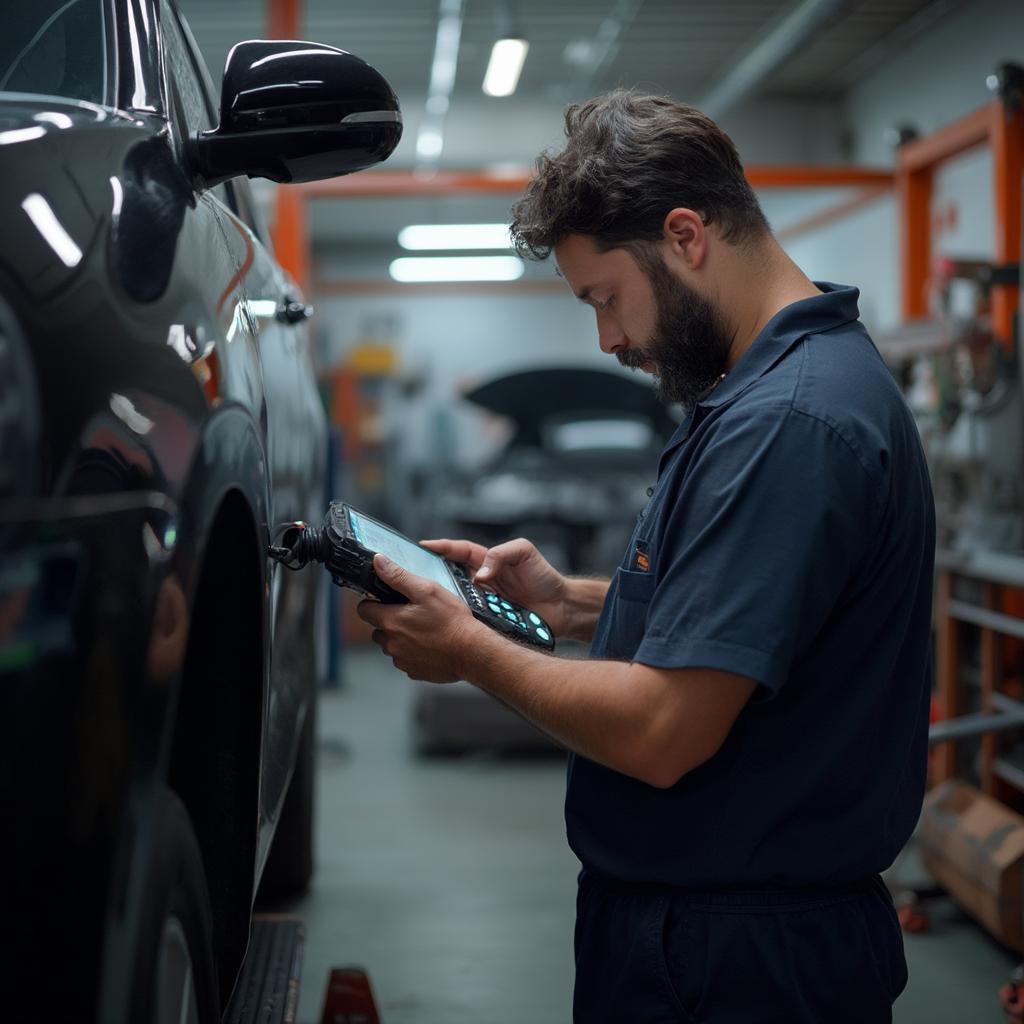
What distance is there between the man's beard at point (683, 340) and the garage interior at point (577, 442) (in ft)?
1.29

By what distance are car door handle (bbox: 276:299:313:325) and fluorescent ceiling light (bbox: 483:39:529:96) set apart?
17.0 ft

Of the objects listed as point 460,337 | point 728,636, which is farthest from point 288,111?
point 460,337

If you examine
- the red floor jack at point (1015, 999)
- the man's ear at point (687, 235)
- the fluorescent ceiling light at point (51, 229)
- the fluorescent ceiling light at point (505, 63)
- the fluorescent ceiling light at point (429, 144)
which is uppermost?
the fluorescent ceiling light at point (429, 144)

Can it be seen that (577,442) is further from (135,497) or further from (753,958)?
(135,497)

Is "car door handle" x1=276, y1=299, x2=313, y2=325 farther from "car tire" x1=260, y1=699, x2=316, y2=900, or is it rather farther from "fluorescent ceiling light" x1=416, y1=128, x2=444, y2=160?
"fluorescent ceiling light" x1=416, y1=128, x2=444, y2=160

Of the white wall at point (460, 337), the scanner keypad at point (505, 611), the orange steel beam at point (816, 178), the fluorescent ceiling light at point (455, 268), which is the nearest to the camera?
the scanner keypad at point (505, 611)

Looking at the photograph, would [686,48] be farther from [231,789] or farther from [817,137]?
[231,789]

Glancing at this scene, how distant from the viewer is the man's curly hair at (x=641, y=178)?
4.95ft

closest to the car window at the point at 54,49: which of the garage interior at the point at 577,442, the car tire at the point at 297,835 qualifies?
the garage interior at the point at 577,442

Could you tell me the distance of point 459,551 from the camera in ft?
6.68

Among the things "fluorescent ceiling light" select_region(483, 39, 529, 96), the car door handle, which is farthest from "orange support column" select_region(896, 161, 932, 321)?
the car door handle

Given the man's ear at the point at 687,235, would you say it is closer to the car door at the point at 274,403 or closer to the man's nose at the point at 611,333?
the man's nose at the point at 611,333

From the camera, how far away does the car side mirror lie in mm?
1398

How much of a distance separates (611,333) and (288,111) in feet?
1.63
